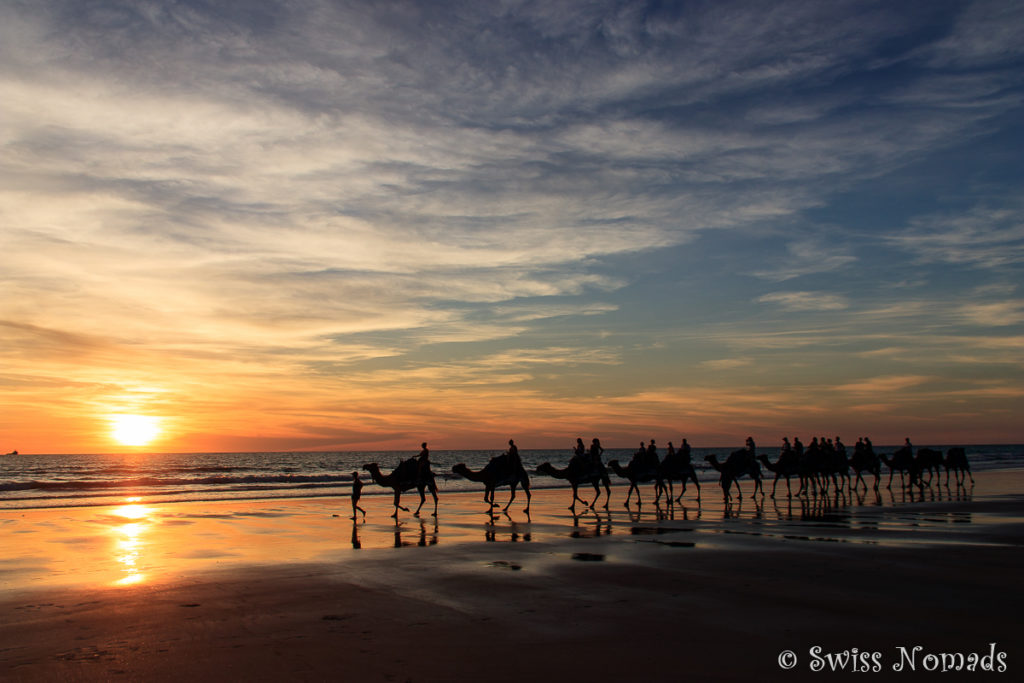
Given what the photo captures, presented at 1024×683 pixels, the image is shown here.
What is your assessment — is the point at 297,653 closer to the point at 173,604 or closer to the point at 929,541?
the point at 173,604

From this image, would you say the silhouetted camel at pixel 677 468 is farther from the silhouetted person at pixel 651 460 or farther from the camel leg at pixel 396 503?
the camel leg at pixel 396 503

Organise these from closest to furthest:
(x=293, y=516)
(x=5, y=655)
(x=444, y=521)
→ (x=5, y=655)
(x=444, y=521)
(x=293, y=516)

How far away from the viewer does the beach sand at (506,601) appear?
7.16 metres

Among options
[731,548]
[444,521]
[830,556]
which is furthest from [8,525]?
[830,556]

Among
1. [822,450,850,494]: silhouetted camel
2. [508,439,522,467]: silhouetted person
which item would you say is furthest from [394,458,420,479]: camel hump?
[822,450,850,494]: silhouetted camel

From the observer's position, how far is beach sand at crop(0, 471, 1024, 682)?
23.5ft

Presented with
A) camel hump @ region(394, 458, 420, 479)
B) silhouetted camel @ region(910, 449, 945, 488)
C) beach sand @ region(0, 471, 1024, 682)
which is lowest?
beach sand @ region(0, 471, 1024, 682)

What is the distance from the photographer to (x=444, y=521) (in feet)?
71.1

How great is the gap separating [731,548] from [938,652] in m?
7.28

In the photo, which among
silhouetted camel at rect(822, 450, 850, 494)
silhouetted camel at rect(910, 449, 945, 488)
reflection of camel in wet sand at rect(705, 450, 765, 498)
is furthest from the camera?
silhouetted camel at rect(910, 449, 945, 488)

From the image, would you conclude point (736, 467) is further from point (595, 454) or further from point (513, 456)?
point (513, 456)

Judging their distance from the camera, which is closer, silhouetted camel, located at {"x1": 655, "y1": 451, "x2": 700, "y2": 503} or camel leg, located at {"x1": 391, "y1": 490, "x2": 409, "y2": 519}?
camel leg, located at {"x1": 391, "y1": 490, "x2": 409, "y2": 519}

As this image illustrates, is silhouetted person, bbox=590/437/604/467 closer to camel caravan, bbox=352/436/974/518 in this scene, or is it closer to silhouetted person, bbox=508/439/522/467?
camel caravan, bbox=352/436/974/518

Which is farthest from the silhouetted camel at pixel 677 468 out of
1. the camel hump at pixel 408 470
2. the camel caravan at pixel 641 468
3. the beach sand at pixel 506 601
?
the camel hump at pixel 408 470
